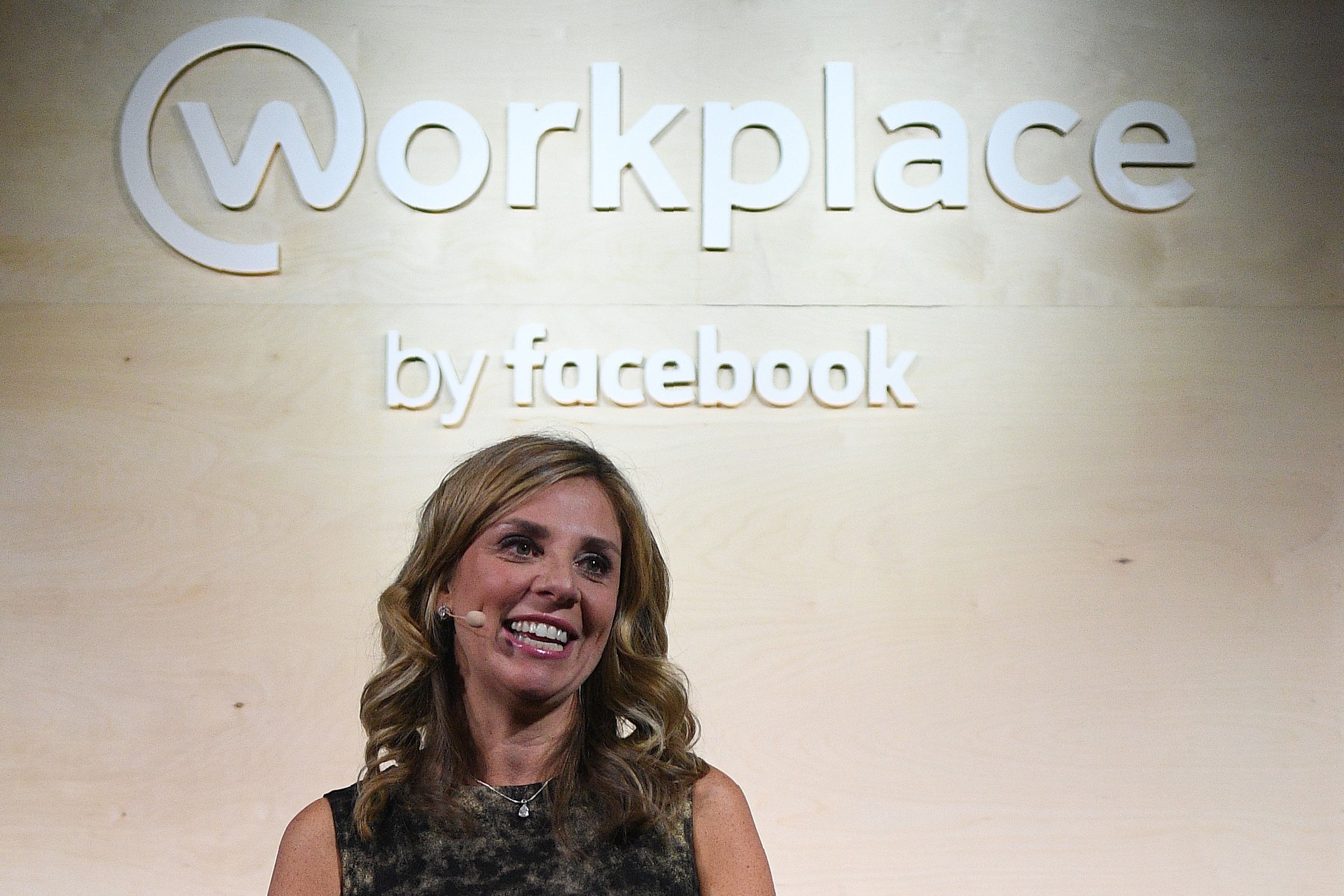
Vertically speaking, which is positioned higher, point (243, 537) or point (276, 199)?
point (276, 199)

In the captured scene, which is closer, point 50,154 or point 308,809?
point 308,809

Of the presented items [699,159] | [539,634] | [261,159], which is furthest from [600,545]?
[261,159]

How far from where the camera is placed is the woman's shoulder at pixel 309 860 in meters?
1.64

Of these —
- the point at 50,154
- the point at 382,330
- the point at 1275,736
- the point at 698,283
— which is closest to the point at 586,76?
the point at 698,283

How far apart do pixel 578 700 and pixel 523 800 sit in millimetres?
150

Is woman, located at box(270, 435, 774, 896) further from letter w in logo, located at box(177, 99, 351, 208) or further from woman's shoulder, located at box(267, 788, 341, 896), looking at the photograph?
letter w in logo, located at box(177, 99, 351, 208)

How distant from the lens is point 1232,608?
248cm

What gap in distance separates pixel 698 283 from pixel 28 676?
1494mm

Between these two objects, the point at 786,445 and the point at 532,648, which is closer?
the point at 532,648

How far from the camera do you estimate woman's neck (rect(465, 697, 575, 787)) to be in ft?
5.60

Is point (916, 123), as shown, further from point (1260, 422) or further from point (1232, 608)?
point (1232, 608)

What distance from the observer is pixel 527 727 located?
1709 mm

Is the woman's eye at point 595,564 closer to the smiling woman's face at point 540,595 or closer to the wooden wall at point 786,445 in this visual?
the smiling woman's face at point 540,595

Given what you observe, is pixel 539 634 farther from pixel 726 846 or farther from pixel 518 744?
pixel 726 846
